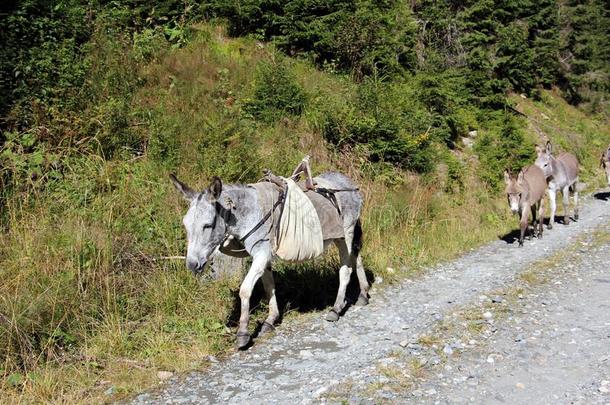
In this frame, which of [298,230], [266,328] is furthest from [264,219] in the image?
[266,328]

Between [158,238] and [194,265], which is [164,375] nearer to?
[194,265]

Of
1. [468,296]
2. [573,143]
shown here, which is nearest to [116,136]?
[468,296]

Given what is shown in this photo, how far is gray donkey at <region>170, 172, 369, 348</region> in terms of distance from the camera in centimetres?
549

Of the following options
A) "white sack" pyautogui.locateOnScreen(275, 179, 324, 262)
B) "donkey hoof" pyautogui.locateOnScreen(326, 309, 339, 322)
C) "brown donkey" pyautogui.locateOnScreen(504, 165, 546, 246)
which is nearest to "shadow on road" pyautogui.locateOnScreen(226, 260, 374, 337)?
"donkey hoof" pyautogui.locateOnScreen(326, 309, 339, 322)

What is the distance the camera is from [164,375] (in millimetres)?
5395

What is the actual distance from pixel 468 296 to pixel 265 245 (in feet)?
11.6

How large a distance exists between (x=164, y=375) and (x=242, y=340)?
98 centimetres

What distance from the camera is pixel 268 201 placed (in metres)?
6.38

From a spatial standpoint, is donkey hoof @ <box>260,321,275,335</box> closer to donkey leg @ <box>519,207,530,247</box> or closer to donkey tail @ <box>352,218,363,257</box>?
donkey tail @ <box>352,218,363,257</box>

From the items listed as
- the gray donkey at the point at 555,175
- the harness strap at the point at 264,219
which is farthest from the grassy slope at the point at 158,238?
the gray donkey at the point at 555,175

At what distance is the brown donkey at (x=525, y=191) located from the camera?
1158 cm

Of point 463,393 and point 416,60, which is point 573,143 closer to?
point 416,60

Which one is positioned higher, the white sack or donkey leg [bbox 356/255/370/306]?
the white sack

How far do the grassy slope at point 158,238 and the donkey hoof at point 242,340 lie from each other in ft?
0.77
